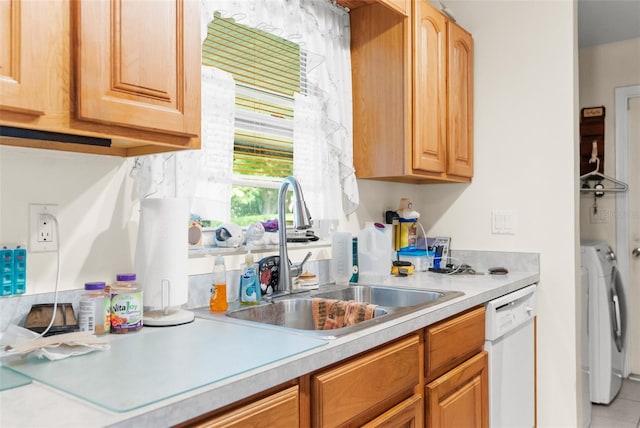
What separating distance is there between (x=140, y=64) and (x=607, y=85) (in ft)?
12.5

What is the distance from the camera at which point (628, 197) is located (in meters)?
3.72

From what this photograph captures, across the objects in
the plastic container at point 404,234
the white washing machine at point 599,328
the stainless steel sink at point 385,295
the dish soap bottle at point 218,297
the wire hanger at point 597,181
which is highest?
the wire hanger at point 597,181

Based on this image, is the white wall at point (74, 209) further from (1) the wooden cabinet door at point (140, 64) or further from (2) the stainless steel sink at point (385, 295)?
(2) the stainless steel sink at point (385, 295)

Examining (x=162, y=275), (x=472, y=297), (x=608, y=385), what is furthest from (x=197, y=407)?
(x=608, y=385)

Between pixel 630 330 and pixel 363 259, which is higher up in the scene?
pixel 363 259

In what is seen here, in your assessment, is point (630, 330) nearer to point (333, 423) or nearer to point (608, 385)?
point (608, 385)

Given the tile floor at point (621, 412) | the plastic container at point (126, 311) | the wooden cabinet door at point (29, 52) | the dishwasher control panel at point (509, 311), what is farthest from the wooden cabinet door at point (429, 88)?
the tile floor at point (621, 412)

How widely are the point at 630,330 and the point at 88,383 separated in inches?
156

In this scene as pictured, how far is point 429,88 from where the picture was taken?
7.77ft

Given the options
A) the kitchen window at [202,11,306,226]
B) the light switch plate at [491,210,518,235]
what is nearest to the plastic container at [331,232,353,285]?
the kitchen window at [202,11,306,226]

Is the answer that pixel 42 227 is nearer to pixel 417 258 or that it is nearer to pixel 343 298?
pixel 343 298

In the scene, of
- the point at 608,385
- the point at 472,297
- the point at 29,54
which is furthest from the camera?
the point at 608,385

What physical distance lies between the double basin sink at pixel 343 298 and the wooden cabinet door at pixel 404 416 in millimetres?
256

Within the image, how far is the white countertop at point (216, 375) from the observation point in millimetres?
749
